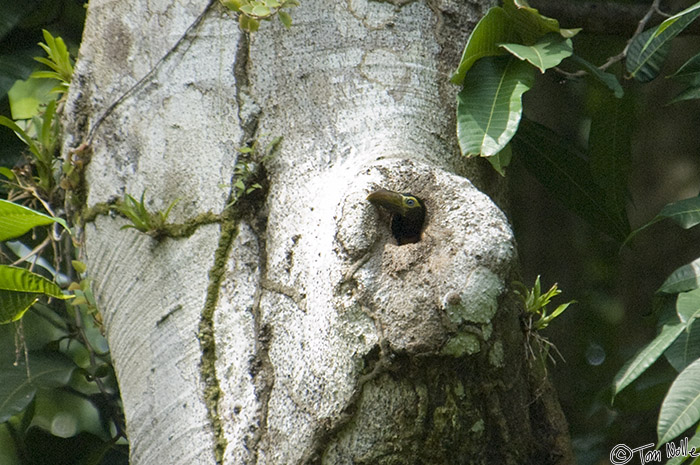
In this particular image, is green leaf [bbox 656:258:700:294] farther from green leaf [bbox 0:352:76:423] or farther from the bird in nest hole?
green leaf [bbox 0:352:76:423]

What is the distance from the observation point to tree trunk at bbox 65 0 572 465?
99cm

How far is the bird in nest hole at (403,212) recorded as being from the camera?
3.35 feet

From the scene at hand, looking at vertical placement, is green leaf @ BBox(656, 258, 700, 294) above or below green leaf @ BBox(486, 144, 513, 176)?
below

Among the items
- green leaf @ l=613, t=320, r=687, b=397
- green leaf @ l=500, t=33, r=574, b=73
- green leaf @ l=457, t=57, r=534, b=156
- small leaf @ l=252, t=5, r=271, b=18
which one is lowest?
green leaf @ l=613, t=320, r=687, b=397

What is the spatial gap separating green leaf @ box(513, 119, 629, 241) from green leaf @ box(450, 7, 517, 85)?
1.46 ft

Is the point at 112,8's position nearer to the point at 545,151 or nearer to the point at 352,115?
the point at 352,115

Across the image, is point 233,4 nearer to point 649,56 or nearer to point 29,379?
point 649,56

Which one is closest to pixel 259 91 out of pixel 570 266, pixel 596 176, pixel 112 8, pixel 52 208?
pixel 112 8

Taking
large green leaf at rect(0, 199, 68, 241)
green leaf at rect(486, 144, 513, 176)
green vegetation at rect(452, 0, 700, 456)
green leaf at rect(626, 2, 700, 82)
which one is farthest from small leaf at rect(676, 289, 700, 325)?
large green leaf at rect(0, 199, 68, 241)

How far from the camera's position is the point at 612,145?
1.81 metres

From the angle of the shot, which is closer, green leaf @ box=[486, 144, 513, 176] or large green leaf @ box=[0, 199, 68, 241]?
large green leaf @ box=[0, 199, 68, 241]

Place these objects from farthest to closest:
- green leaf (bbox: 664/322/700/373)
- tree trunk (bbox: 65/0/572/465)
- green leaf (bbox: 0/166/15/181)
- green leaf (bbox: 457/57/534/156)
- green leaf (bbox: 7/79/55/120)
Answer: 1. green leaf (bbox: 7/79/55/120)
2. green leaf (bbox: 0/166/15/181)
3. green leaf (bbox: 664/322/700/373)
4. green leaf (bbox: 457/57/534/156)
5. tree trunk (bbox: 65/0/572/465)

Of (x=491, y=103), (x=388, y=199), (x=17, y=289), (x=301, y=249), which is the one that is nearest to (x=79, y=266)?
(x=17, y=289)

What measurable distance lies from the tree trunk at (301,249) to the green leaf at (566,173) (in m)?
0.41
